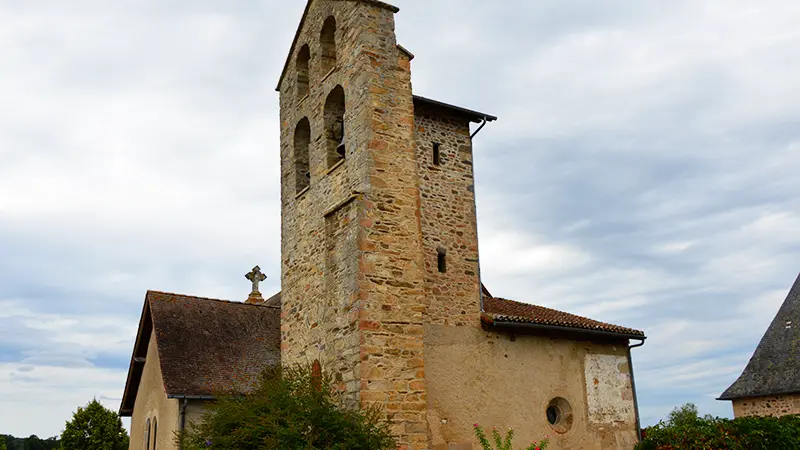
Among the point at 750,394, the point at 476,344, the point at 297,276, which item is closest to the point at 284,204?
the point at 297,276

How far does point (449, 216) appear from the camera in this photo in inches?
527

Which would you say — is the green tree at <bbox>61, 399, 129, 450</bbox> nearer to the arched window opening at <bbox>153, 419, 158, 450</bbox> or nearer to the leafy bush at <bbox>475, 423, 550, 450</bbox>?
the arched window opening at <bbox>153, 419, 158, 450</bbox>

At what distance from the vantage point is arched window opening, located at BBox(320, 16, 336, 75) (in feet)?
45.5

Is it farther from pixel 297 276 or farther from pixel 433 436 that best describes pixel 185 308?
pixel 433 436

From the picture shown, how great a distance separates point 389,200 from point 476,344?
3.16 metres

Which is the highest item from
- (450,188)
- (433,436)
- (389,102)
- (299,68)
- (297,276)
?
(299,68)

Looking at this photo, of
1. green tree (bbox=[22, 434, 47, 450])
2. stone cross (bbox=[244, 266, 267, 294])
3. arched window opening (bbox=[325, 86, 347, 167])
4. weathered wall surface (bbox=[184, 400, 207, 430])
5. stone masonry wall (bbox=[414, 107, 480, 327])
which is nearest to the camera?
stone masonry wall (bbox=[414, 107, 480, 327])

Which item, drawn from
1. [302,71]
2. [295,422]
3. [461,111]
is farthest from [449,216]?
[295,422]

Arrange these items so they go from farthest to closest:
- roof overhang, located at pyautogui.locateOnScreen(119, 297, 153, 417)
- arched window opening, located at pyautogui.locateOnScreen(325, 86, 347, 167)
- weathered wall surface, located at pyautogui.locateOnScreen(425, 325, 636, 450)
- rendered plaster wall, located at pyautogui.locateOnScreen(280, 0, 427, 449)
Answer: roof overhang, located at pyautogui.locateOnScreen(119, 297, 153, 417), arched window opening, located at pyautogui.locateOnScreen(325, 86, 347, 167), weathered wall surface, located at pyautogui.locateOnScreen(425, 325, 636, 450), rendered plaster wall, located at pyautogui.locateOnScreen(280, 0, 427, 449)

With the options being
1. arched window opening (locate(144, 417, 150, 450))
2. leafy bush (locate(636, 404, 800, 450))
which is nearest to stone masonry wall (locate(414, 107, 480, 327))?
leafy bush (locate(636, 404, 800, 450))

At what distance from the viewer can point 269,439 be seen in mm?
9680

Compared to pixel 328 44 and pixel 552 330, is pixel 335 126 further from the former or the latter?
pixel 552 330

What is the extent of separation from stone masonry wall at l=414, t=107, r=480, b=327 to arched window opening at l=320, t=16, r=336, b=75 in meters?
Result: 2.01

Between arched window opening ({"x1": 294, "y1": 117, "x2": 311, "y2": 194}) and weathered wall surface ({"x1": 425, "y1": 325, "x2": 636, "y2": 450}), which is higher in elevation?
arched window opening ({"x1": 294, "y1": 117, "x2": 311, "y2": 194})
